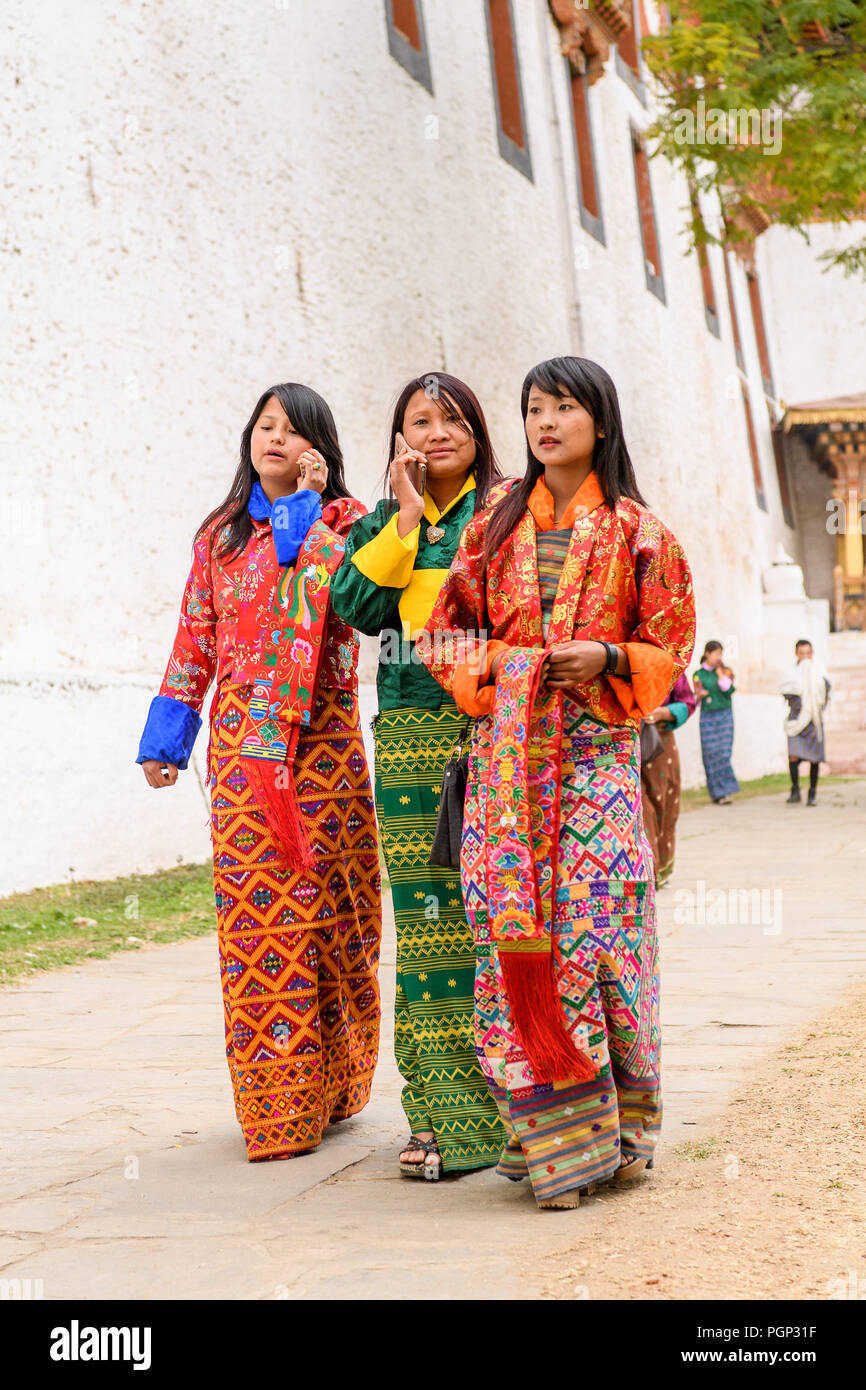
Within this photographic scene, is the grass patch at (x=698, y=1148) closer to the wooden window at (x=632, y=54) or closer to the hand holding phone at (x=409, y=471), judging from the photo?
the hand holding phone at (x=409, y=471)

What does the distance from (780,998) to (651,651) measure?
2.46m

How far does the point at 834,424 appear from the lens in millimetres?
26875

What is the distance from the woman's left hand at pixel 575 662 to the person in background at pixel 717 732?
12.7 metres

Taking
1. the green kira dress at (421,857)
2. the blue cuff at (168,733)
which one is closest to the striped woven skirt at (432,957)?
the green kira dress at (421,857)

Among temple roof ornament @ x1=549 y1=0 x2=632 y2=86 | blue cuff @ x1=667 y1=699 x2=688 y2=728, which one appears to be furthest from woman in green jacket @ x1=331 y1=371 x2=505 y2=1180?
temple roof ornament @ x1=549 y1=0 x2=632 y2=86

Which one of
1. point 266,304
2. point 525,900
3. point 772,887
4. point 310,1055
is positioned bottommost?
point 772,887

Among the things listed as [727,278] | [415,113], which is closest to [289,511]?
[415,113]

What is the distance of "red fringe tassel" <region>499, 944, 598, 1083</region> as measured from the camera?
2848 mm

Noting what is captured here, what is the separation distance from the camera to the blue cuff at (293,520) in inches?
139

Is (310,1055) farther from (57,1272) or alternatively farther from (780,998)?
(780,998)

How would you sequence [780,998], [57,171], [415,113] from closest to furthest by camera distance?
[780,998] < [57,171] < [415,113]

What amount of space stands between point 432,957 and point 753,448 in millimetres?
24511

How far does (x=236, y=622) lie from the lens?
11.7 ft

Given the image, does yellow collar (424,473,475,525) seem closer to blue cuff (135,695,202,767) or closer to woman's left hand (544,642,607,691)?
woman's left hand (544,642,607,691)
